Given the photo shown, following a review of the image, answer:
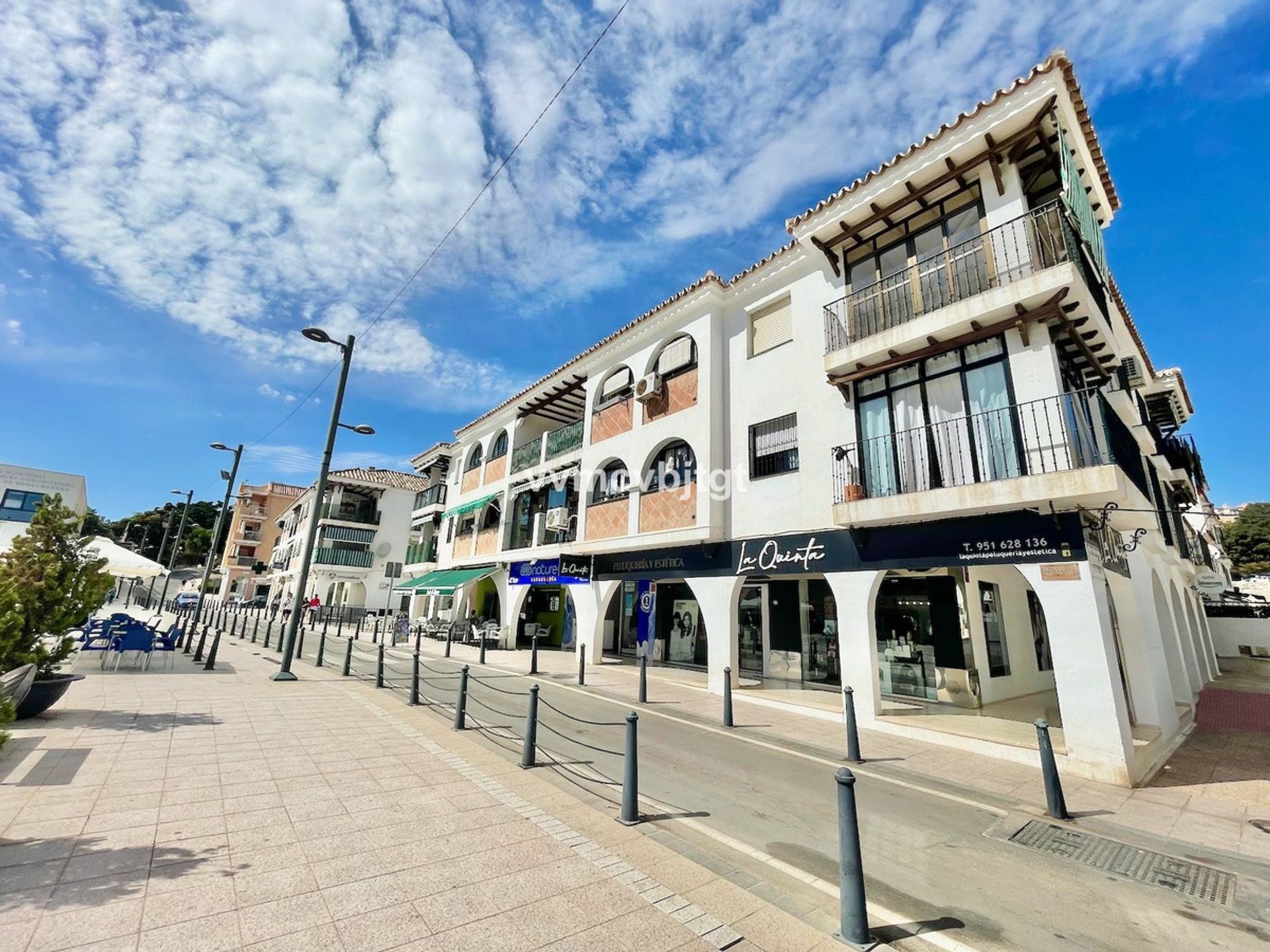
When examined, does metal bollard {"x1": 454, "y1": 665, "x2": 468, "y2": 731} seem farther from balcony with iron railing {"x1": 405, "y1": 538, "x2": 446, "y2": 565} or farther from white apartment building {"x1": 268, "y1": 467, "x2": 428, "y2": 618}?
white apartment building {"x1": 268, "y1": 467, "x2": 428, "y2": 618}

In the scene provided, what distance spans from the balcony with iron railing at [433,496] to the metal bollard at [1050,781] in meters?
29.1

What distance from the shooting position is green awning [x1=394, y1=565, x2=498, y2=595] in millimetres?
23169

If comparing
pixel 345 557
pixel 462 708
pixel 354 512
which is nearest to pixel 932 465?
pixel 462 708

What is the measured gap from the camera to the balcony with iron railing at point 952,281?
872 centimetres

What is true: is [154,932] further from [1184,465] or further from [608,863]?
[1184,465]

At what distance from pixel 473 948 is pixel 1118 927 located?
4582 millimetres

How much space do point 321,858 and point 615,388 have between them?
50.8ft

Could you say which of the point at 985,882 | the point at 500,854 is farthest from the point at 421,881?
the point at 985,882

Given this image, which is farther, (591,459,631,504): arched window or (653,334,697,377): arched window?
(591,459,631,504): arched window

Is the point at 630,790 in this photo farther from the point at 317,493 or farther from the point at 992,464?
the point at 317,493

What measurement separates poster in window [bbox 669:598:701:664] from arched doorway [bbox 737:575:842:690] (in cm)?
263

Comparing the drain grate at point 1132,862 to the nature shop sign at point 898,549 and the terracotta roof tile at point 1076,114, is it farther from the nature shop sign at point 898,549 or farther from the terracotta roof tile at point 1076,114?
the terracotta roof tile at point 1076,114

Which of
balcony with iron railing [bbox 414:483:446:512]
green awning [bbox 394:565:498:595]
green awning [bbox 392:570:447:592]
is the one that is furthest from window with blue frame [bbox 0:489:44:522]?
green awning [bbox 394:565:498:595]

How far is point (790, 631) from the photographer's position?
48.5 feet
